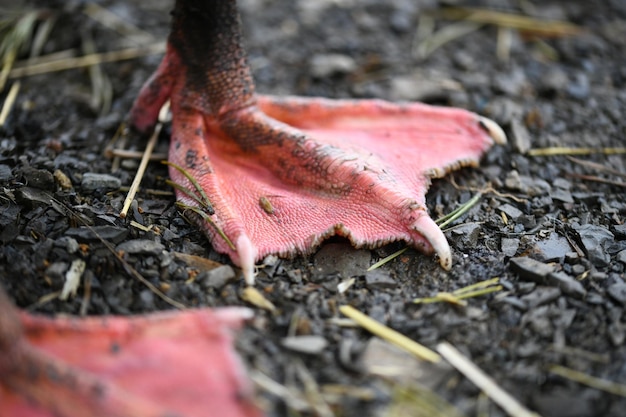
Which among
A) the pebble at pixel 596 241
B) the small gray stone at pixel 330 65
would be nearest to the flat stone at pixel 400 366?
the pebble at pixel 596 241

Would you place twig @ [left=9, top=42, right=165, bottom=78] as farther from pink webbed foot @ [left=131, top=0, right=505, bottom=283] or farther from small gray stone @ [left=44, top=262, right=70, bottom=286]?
small gray stone @ [left=44, top=262, right=70, bottom=286]

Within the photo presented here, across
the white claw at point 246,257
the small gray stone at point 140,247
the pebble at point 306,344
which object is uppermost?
the small gray stone at point 140,247

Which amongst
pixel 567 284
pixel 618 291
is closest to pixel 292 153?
pixel 567 284

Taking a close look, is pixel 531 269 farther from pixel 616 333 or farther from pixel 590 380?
pixel 590 380

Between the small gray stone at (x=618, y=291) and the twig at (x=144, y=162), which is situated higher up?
the twig at (x=144, y=162)

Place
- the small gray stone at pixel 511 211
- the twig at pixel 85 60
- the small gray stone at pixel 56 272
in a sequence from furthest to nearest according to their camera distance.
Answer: the twig at pixel 85 60, the small gray stone at pixel 511 211, the small gray stone at pixel 56 272

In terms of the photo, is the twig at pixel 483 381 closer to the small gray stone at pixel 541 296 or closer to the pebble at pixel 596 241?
the small gray stone at pixel 541 296

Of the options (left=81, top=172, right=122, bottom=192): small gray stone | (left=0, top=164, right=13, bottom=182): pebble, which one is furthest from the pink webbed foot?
(left=0, top=164, right=13, bottom=182): pebble
